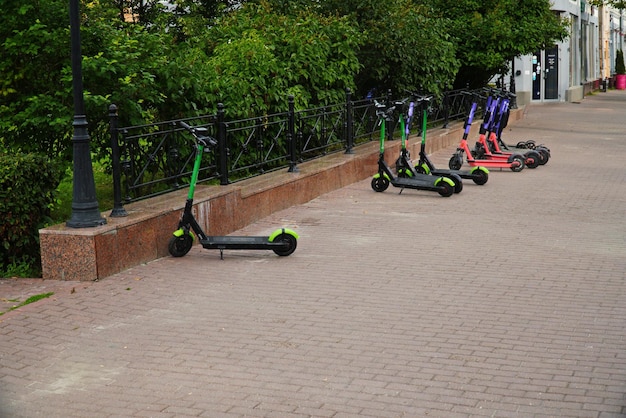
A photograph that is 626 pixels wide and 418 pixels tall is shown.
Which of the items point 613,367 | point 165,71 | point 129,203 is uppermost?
point 165,71

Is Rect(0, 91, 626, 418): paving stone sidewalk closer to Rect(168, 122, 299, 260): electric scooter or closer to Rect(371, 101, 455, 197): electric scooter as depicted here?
Rect(168, 122, 299, 260): electric scooter

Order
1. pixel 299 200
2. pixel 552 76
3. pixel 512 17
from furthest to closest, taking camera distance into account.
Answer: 1. pixel 552 76
2. pixel 512 17
3. pixel 299 200

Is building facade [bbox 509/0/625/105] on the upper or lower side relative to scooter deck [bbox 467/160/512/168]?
upper

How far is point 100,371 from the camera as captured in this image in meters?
5.90

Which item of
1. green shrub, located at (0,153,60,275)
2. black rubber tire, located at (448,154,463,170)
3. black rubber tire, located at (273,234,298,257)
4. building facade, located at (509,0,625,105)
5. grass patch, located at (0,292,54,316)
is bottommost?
grass patch, located at (0,292,54,316)

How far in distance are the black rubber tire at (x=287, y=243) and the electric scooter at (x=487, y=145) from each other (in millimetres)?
7956

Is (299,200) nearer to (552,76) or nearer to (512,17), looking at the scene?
(512,17)

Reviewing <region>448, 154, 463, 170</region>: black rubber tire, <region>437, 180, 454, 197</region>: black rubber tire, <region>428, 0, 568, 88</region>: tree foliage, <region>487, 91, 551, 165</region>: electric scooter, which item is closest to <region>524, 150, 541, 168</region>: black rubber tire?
<region>487, 91, 551, 165</region>: electric scooter

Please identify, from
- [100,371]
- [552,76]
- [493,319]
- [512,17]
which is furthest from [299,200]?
[552,76]

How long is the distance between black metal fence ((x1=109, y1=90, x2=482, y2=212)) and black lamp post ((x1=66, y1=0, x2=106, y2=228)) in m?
0.41

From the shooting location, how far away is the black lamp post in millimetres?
8234

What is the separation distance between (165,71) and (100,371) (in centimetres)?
551

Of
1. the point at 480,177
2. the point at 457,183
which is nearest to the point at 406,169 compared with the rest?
the point at 457,183

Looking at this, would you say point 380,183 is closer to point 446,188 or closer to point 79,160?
point 446,188
